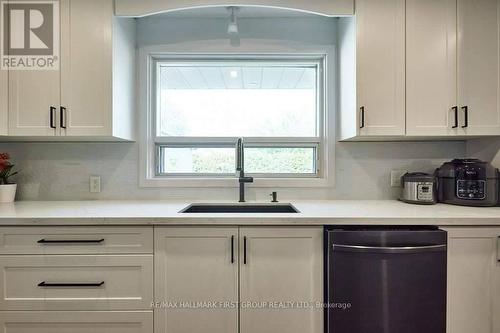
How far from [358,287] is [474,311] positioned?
0.61 m

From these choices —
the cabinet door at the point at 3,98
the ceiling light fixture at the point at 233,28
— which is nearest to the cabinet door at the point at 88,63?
the cabinet door at the point at 3,98

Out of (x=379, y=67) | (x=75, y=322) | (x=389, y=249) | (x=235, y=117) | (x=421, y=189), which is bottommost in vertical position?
(x=75, y=322)

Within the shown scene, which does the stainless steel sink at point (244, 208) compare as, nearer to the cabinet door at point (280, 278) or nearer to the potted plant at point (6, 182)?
the cabinet door at point (280, 278)

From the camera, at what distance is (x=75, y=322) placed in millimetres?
1377

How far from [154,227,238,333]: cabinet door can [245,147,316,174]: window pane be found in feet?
2.79

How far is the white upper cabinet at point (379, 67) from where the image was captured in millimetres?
1668

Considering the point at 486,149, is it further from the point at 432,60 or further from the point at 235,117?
the point at 235,117

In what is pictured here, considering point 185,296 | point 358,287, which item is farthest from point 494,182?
point 185,296

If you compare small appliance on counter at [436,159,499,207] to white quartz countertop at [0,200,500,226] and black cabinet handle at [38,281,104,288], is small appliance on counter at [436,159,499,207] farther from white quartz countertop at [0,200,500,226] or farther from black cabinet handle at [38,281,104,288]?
black cabinet handle at [38,281,104,288]

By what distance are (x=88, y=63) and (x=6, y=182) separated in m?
1.06

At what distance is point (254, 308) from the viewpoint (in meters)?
1.39

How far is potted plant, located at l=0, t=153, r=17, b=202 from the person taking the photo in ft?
5.99

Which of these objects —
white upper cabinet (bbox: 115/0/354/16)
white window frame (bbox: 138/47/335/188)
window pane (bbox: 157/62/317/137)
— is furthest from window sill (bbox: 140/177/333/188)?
white upper cabinet (bbox: 115/0/354/16)

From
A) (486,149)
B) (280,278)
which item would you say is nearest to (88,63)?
(280,278)
